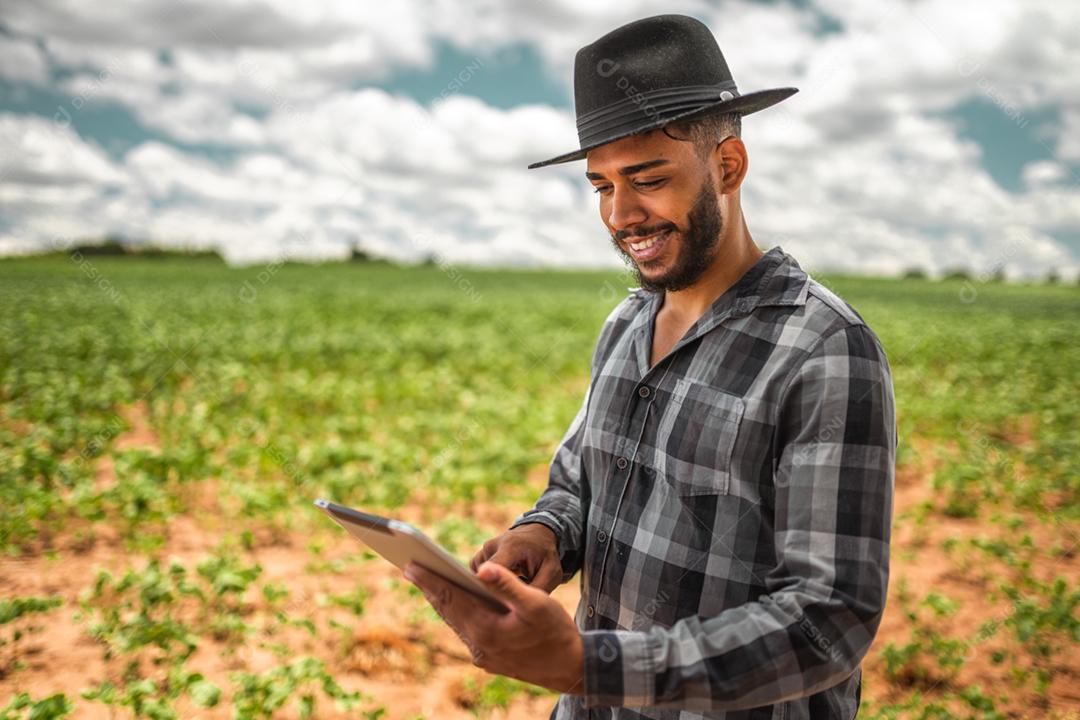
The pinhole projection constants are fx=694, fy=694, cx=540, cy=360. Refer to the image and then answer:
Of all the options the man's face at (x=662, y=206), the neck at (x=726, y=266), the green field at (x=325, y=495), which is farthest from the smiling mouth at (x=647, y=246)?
the green field at (x=325, y=495)

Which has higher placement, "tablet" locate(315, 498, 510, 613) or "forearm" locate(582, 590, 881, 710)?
"tablet" locate(315, 498, 510, 613)

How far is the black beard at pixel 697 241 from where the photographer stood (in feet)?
Result: 4.93

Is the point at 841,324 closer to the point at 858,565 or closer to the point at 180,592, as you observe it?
the point at 858,565

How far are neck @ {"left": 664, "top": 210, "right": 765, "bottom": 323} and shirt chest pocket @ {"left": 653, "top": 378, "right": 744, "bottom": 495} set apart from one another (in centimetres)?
22

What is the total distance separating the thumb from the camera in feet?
3.64

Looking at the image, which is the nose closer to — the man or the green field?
the man

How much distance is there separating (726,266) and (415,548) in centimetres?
95

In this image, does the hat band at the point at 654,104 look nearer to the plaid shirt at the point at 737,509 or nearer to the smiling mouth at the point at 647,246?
the smiling mouth at the point at 647,246

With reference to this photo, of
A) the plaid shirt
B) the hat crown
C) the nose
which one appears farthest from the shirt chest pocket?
the hat crown

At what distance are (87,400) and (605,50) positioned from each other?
7744mm

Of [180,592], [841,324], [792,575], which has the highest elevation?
[841,324]

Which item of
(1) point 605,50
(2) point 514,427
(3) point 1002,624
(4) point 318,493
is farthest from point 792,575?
(2) point 514,427

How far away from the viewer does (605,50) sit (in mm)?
1588

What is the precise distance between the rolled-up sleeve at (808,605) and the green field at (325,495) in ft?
7.05
